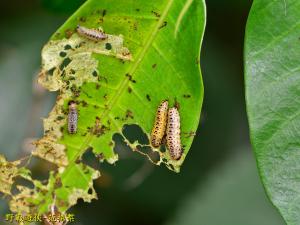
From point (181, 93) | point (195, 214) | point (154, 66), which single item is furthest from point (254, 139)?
point (195, 214)

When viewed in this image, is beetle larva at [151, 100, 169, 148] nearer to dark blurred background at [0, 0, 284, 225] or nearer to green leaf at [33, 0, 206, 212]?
green leaf at [33, 0, 206, 212]

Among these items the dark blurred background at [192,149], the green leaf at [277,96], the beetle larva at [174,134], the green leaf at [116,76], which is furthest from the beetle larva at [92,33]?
the dark blurred background at [192,149]

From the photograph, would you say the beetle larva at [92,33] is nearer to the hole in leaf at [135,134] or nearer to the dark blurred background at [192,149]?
the hole in leaf at [135,134]

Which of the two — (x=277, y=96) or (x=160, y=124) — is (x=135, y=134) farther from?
(x=277, y=96)

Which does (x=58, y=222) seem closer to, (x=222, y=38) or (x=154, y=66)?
(x=154, y=66)

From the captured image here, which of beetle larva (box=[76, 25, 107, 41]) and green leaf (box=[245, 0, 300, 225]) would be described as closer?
green leaf (box=[245, 0, 300, 225])

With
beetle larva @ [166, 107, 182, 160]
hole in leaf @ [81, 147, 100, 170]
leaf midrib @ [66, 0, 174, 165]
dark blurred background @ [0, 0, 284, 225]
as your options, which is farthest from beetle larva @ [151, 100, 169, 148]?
dark blurred background @ [0, 0, 284, 225]

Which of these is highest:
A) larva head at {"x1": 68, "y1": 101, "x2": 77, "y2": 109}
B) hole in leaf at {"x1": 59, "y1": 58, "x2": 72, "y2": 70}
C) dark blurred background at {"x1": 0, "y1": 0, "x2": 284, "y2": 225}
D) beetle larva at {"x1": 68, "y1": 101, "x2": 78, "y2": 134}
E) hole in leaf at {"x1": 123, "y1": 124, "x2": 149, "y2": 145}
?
hole in leaf at {"x1": 59, "y1": 58, "x2": 72, "y2": 70}
